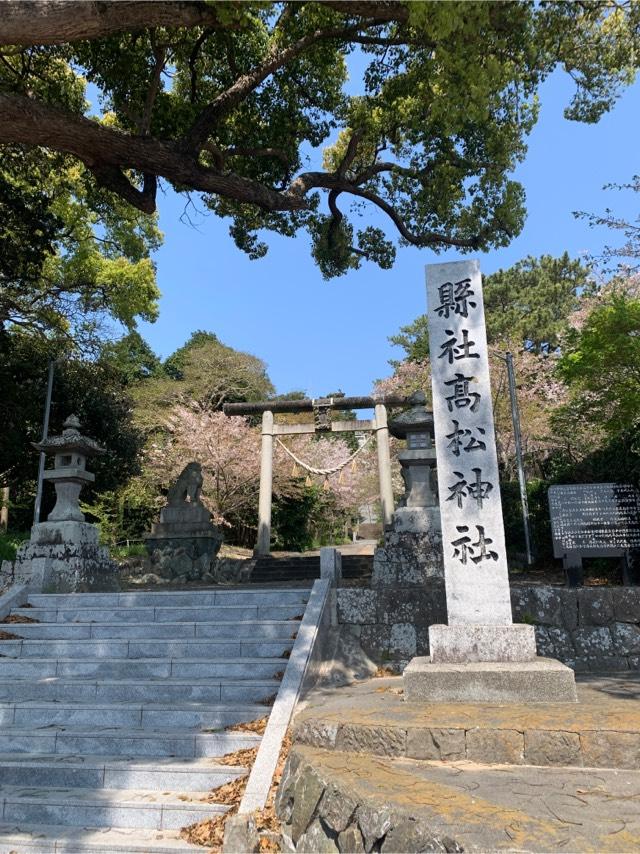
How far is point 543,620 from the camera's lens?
625 cm

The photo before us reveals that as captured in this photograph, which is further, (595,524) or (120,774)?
(595,524)

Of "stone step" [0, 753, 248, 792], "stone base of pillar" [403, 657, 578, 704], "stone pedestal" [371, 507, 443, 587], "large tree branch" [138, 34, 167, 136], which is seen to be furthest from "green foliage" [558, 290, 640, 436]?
"stone step" [0, 753, 248, 792]

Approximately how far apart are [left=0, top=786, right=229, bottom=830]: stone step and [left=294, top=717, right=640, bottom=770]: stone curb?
963 millimetres

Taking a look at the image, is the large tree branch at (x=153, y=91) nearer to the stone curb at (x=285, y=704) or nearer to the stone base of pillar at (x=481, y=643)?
the stone curb at (x=285, y=704)

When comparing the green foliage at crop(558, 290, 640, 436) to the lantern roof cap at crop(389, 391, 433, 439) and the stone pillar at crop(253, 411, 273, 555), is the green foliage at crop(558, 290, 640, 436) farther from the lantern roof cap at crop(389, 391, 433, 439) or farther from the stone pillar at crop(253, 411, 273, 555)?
the stone pillar at crop(253, 411, 273, 555)

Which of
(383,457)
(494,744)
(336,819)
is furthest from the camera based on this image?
(383,457)

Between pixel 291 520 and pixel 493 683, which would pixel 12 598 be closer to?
pixel 493 683

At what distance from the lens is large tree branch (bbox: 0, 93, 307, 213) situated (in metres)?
6.82

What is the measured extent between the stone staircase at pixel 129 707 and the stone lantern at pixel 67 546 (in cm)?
41

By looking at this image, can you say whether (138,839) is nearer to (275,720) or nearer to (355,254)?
(275,720)

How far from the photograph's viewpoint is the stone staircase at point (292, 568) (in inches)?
488

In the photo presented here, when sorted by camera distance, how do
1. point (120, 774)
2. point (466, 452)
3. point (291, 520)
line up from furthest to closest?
point (291, 520), point (466, 452), point (120, 774)

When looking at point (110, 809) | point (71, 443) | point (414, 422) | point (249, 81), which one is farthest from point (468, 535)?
point (249, 81)

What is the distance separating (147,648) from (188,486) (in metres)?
7.36
